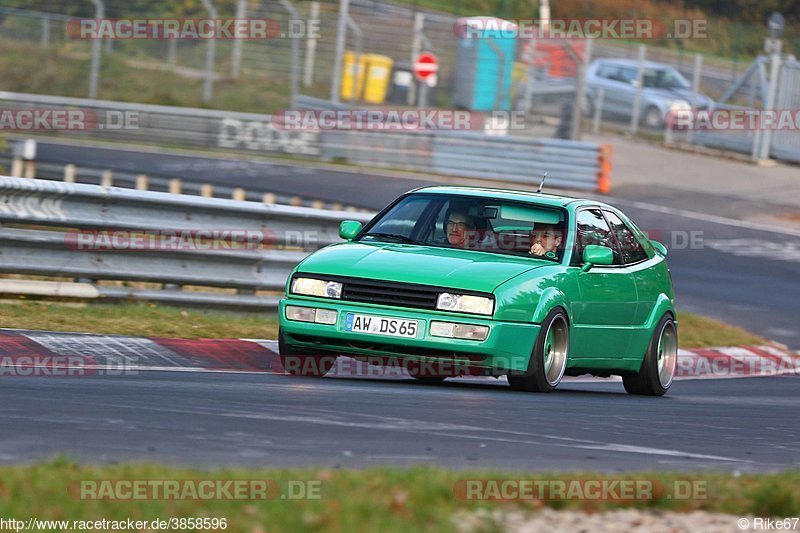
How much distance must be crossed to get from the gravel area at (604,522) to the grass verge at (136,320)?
239 inches

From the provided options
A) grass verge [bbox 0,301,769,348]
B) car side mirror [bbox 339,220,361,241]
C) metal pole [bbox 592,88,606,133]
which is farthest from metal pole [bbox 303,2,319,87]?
car side mirror [bbox 339,220,361,241]

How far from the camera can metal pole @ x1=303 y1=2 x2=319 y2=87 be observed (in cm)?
3512

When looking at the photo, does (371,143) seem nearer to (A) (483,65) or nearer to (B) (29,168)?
(A) (483,65)

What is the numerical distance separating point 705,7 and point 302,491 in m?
53.0

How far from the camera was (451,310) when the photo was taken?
9.14 metres

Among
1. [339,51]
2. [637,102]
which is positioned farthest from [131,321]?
[637,102]

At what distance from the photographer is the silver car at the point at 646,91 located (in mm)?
35844

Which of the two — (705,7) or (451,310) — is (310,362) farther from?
(705,7)

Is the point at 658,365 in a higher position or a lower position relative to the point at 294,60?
lower

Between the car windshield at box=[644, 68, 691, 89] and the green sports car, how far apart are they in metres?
25.5

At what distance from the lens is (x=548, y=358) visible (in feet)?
31.7

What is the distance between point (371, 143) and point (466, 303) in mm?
22137

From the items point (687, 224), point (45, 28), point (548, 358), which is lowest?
point (687, 224)

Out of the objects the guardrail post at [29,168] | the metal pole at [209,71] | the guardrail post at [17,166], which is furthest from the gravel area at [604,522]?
the metal pole at [209,71]
